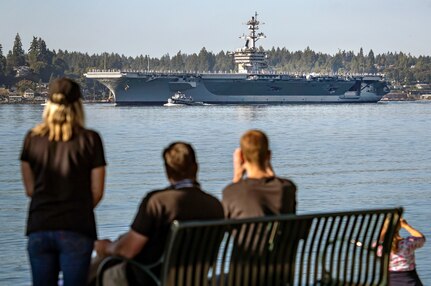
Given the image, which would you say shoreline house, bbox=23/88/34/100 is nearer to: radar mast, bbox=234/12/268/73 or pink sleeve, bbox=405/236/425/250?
radar mast, bbox=234/12/268/73

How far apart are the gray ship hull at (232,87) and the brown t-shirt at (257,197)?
124238 millimetres

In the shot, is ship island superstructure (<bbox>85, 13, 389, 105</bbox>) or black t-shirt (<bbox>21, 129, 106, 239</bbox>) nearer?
black t-shirt (<bbox>21, 129, 106, 239</bbox>)

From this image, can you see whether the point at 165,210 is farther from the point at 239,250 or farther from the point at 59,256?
the point at 59,256

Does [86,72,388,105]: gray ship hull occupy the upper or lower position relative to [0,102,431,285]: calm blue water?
lower

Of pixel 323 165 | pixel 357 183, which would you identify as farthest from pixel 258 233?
pixel 323 165

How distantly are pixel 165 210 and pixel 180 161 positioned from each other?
0.28 metres

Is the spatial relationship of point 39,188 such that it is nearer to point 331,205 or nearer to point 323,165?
point 331,205

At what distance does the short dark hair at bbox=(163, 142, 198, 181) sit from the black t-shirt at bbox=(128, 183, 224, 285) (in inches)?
3.4

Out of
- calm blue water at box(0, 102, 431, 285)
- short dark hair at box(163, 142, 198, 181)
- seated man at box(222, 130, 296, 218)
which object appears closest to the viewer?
short dark hair at box(163, 142, 198, 181)

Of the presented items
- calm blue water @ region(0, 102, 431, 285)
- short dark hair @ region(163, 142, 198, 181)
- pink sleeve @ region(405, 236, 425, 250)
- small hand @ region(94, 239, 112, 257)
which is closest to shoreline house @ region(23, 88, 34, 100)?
calm blue water @ region(0, 102, 431, 285)

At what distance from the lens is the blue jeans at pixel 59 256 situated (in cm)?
595

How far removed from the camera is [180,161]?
19.3ft

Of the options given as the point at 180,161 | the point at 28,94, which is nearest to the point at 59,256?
the point at 180,161

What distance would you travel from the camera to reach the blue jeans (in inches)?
234
